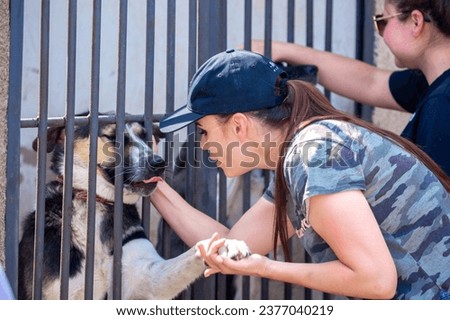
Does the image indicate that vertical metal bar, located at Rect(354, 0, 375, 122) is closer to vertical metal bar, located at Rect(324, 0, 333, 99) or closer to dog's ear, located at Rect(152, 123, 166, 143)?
vertical metal bar, located at Rect(324, 0, 333, 99)

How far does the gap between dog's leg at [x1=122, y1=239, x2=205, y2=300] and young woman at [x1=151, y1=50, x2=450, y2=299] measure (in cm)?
102

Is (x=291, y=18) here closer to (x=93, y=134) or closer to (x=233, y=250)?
(x=93, y=134)

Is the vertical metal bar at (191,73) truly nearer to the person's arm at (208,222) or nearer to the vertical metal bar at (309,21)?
the person's arm at (208,222)

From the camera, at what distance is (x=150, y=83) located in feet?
13.9

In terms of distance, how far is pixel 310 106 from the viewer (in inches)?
130

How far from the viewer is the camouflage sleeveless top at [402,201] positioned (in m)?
3.12

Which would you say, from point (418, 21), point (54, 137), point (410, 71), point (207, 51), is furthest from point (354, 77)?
point (54, 137)

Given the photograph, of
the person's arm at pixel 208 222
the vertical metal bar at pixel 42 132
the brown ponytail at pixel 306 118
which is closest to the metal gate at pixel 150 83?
the vertical metal bar at pixel 42 132

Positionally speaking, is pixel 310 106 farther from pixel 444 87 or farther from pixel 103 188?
pixel 103 188

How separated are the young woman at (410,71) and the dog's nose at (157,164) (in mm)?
782

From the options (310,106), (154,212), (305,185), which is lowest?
(154,212)

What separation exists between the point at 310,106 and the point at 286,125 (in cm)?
11

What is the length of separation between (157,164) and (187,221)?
20.3 inches
